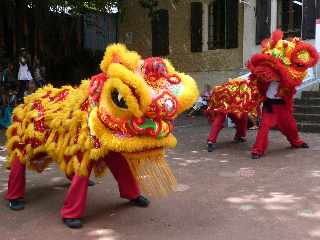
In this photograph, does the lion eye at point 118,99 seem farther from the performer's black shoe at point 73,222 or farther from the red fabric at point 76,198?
the performer's black shoe at point 73,222

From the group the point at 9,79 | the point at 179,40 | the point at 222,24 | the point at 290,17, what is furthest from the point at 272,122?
the point at 179,40

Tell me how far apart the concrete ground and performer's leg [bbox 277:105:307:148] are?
1.63 ft

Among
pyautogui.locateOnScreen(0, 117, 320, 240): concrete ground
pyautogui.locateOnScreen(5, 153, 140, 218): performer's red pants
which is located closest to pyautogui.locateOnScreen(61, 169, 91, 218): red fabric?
pyautogui.locateOnScreen(5, 153, 140, 218): performer's red pants

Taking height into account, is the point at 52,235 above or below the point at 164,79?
below

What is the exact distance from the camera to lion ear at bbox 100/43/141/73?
4.33 m

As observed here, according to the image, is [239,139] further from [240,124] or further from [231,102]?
[231,102]

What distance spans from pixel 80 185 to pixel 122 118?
0.81m

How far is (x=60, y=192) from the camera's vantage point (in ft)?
19.5

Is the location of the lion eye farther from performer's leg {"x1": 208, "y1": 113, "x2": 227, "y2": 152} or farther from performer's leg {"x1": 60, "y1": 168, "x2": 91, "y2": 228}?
performer's leg {"x1": 208, "y1": 113, "x2": 227, "y2": 152}

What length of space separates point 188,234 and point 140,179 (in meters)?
0.74

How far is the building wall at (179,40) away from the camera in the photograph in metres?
15.0

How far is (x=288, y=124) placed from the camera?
25.9 ft

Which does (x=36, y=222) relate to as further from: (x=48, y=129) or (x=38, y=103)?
(x=38, y=103)

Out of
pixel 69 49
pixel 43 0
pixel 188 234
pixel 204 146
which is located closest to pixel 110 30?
pixel 69 49
